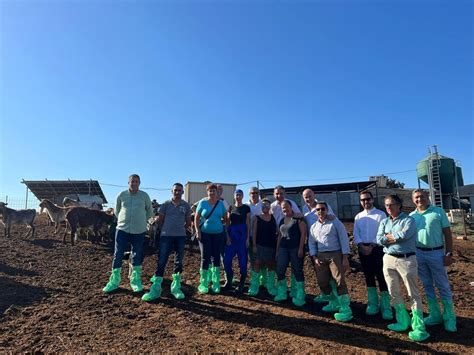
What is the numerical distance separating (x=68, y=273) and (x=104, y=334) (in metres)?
4.02

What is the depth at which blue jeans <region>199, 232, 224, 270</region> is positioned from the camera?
6109mm

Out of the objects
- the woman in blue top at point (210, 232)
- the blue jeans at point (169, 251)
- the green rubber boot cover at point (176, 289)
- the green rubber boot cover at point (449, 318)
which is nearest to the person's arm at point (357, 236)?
the green rubber boot cover at point (449, 318)

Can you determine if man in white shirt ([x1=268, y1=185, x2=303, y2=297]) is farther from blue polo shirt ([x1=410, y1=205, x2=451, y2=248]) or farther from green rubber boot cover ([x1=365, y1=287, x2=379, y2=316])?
blue polo shirt ([x1=410, y1=205, x2=451, y2=248])

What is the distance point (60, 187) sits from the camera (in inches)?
1054

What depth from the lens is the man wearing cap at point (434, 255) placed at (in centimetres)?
456

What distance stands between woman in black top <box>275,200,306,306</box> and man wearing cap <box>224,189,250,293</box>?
768 millimetres

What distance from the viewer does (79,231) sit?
12.7m

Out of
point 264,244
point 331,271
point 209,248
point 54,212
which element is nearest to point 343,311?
point 331,271

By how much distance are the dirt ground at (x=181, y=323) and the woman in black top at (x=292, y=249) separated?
0.88 feet

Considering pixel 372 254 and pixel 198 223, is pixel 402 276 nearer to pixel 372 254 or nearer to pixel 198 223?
pixel 372 254

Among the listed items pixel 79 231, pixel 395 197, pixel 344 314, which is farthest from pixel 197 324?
pixel 79 231

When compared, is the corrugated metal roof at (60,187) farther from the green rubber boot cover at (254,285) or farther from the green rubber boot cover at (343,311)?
the green rubber boot cover at (343,311)


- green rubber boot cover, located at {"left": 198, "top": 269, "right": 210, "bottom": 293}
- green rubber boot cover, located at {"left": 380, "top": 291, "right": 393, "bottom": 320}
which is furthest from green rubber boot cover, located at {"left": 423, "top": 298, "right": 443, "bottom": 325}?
green rubber boot cover, located at {"left": 198, "top": 269, "right": 210, "bottom": 293}

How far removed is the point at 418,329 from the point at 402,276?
650 millimetres
